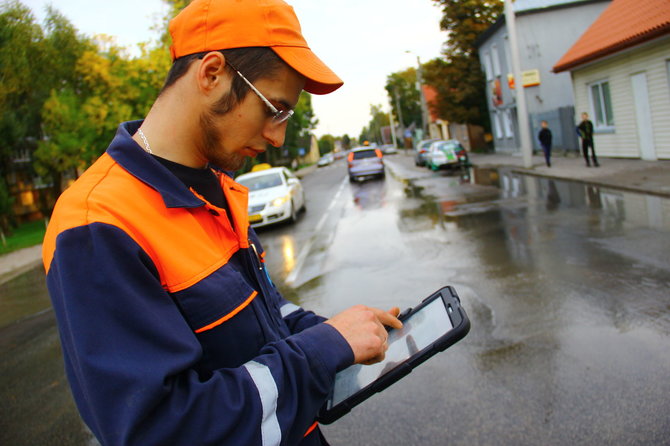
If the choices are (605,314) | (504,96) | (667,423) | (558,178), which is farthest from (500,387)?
(504,96)

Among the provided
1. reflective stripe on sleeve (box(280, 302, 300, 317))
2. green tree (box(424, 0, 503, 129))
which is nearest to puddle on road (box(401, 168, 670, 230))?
Answer: reflective stripe on sleeve (box(280, 302, 300, 317))

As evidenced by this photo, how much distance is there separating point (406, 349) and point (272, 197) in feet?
41.4

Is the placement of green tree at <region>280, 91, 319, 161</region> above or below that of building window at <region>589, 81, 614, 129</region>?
above

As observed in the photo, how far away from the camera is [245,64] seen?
1321 millimetres

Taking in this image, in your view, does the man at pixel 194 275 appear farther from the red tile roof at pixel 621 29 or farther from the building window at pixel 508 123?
the building window at pixel 508 123

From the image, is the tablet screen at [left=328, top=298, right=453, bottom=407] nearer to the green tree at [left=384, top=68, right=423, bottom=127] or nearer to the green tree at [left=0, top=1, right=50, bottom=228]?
the green tree at [left=0, top=1, right=50, bottom=228]

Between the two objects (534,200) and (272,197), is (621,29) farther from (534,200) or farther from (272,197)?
(272,197)

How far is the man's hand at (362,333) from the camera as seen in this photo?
1.32m

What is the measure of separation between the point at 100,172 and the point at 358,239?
359 inches

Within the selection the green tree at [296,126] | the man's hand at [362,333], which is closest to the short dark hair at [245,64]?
the man's hand at [362,333]

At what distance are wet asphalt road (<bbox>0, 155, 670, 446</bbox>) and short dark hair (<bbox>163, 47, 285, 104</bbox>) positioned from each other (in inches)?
A: 100

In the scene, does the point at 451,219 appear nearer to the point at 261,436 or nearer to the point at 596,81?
the point at 261,436

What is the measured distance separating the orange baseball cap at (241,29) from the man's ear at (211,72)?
0.09ft

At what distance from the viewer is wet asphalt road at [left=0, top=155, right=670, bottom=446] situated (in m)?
3.28
